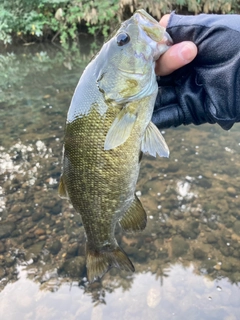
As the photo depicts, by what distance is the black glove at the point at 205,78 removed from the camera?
1.85 m

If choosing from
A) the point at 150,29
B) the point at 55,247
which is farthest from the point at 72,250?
the point at 150,29

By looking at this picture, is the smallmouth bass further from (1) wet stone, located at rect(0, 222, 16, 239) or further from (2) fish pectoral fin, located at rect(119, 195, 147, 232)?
(1) wet stone, located at rect(0, 222, 16, 239)

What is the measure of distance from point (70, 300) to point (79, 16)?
40.2 feet

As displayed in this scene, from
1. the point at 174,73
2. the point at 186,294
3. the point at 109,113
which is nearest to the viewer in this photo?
the point at 109,113

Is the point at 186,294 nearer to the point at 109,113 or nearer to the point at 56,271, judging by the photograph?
the point at 56,271

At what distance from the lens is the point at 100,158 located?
5.44 ft

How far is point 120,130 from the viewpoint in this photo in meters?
1.58

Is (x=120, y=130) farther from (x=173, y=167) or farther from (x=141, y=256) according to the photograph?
A: (x=173, y=167)

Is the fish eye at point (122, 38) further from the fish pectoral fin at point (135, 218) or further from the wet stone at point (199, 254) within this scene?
the wet stone at point (199, 254)

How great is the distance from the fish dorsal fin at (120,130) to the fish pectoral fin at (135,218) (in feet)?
1.39

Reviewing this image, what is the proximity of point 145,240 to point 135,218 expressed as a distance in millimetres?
2007

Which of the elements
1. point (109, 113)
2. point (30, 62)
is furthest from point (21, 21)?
point (109, 113)

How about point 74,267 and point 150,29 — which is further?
point 74,267

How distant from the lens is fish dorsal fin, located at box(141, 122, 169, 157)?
169cm
